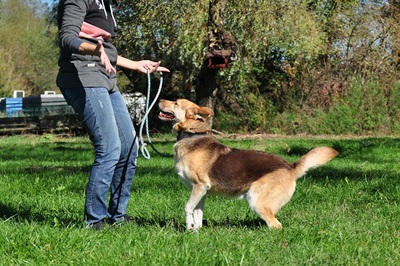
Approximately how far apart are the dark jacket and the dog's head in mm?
1051

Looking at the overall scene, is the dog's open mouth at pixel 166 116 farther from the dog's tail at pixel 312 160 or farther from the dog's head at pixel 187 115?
the dog's tail at pixel 312 160

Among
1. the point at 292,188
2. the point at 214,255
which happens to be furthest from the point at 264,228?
the point at 214,255

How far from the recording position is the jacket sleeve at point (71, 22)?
5.00m

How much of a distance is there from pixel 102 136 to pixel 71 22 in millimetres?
973

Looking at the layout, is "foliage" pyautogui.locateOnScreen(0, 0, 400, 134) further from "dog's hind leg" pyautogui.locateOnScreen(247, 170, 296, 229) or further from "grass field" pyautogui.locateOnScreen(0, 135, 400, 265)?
"dog's hind leg" pyautogui.locateOnScreen(247, 170, 296, 229)

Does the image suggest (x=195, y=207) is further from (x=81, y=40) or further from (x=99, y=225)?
(x=81, y=40)

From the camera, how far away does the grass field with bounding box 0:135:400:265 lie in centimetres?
428

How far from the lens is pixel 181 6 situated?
62.6 feet

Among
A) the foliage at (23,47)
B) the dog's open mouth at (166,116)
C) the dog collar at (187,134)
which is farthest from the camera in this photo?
the foliage at (23,47)

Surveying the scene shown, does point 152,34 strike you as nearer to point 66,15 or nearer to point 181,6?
point 181,6

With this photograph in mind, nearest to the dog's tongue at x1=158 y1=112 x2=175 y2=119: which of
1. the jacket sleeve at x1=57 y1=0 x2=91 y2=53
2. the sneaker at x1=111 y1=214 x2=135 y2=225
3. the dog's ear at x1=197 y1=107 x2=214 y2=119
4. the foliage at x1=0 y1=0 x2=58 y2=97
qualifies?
the dog's ear at x1=197 y1=107 x2=214 y2=119

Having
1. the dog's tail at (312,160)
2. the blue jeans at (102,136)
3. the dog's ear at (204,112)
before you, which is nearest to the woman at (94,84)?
the blue jeans at (102,136)

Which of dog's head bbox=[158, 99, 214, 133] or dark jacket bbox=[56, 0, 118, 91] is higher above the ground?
dark jacket bbox=[56, 0, 118, 91]

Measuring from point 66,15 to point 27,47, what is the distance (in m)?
45.7
